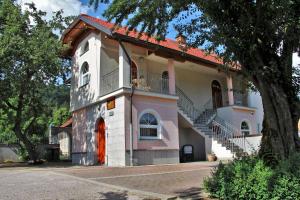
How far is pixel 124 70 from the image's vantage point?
49.7 feet

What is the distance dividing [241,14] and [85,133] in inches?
520

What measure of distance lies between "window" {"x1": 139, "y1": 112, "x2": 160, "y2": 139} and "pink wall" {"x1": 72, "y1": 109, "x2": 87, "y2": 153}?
13.6ft

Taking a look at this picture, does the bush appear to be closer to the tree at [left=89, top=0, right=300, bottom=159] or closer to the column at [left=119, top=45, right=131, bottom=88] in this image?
the tree at [left=89, top=0, right=300, bottom=159]

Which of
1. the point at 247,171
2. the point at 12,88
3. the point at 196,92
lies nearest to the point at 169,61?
the point at 196,92

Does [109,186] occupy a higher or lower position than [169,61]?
lower

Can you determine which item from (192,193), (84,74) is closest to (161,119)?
(84,74)

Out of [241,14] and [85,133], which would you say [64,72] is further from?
[241,14]

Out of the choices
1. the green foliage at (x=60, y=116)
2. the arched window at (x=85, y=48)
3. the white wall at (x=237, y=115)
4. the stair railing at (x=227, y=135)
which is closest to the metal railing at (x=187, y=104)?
the stair railing at (x=227, y=135)

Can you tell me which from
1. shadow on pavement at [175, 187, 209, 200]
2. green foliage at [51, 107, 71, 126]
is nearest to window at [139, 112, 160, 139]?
shadow on pavement at [175, 187, 209, 200]

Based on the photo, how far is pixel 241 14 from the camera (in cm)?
667

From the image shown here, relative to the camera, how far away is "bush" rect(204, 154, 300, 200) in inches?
202

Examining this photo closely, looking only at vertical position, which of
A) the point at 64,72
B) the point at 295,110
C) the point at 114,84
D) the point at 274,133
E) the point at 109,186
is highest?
the point at 64,72

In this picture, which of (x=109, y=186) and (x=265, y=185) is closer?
(x=265, y=185)

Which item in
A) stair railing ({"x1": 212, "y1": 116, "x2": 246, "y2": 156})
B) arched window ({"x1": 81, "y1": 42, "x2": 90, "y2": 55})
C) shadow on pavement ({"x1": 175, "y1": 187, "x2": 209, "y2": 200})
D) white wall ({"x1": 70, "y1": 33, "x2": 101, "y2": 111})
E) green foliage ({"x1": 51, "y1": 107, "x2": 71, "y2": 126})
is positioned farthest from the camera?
green foliage ({"x1": 51, "y1": 107, "x2": 71, "y2": 126})
